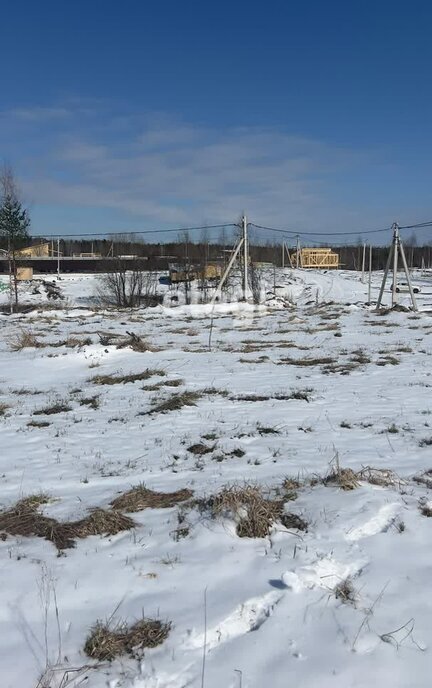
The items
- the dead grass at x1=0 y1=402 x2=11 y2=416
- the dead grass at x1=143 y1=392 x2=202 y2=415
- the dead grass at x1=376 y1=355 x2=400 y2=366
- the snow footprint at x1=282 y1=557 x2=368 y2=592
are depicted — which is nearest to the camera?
the snow footprint at x1=282 y1=557 x2=368 y2=592

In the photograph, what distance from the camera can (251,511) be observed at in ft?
13.2

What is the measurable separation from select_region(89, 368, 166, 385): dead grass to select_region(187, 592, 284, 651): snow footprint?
843 cm

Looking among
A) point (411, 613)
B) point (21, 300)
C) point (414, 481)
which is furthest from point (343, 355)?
point (21, 300)

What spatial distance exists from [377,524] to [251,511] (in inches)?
39.6

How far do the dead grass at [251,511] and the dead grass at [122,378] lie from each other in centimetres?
717

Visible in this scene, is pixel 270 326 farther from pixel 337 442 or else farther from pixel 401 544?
pixel 401 544

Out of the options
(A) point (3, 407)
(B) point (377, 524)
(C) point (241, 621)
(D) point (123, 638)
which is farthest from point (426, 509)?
(A) point (3, 407)

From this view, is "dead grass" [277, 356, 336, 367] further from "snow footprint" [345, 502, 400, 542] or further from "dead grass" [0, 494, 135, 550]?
"dead grass" [0, 494, 135, 550]

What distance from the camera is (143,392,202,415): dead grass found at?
8445 millimetres

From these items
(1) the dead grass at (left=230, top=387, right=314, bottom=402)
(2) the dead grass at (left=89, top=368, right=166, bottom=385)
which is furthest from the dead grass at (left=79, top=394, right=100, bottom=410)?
(1) the dead grass at (left=230, top=387, right=314, bottom=402)

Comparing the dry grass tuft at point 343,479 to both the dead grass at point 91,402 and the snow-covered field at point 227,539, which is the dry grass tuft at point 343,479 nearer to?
the snow-covered field at point 227,539

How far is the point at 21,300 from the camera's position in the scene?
4803cm

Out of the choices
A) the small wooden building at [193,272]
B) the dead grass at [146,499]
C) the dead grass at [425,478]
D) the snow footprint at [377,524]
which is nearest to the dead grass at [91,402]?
the dead grass at [146,499]

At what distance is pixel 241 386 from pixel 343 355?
471 centimetres
